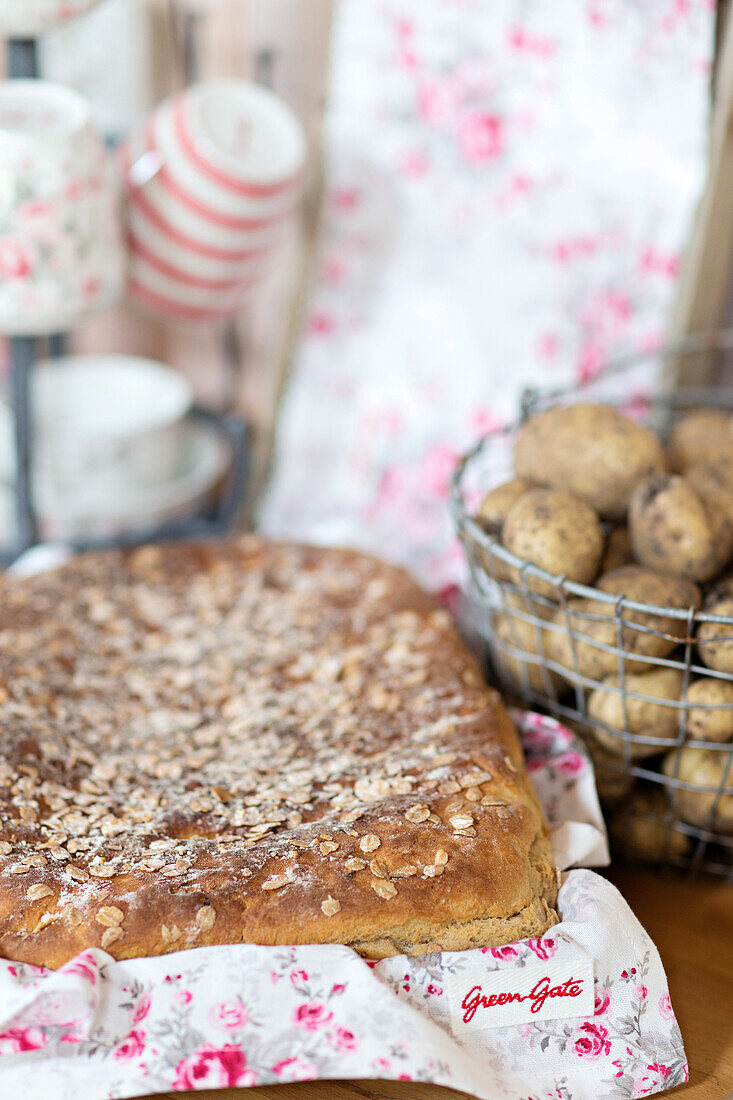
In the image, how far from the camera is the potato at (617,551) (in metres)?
0.82

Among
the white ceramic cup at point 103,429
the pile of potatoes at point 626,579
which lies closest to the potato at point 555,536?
the pile of potatoes at point 626,579

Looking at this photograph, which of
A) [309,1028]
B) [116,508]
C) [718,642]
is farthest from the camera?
[116,508]

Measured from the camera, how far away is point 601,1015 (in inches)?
24.8

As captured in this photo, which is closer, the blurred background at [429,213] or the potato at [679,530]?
the potato at [679,530]

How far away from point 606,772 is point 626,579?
0.51 ft

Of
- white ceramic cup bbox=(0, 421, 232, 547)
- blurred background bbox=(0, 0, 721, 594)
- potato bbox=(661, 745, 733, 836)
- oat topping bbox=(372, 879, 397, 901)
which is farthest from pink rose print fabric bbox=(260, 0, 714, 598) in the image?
oat topping bbox=(372, 879, 397, 901)

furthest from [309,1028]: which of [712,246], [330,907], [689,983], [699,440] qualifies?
[712,246]

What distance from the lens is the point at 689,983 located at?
0.72 m

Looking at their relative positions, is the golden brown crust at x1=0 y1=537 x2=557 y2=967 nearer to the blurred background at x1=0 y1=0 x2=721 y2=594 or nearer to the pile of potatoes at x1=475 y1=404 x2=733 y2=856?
the pile of potatoes at x1=475 y1=404 x2=733 y2=856

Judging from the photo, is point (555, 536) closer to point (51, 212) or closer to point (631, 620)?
point (631, 620)

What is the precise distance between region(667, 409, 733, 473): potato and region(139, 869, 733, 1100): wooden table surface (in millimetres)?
331

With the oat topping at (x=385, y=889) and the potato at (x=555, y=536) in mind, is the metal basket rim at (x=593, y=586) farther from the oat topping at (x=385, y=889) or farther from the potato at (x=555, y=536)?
the oat topping at (x=385, y=889)

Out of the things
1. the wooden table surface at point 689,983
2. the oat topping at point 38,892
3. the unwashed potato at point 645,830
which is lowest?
the wooden table surface at point 689,983

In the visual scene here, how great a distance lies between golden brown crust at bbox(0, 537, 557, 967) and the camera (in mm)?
611
